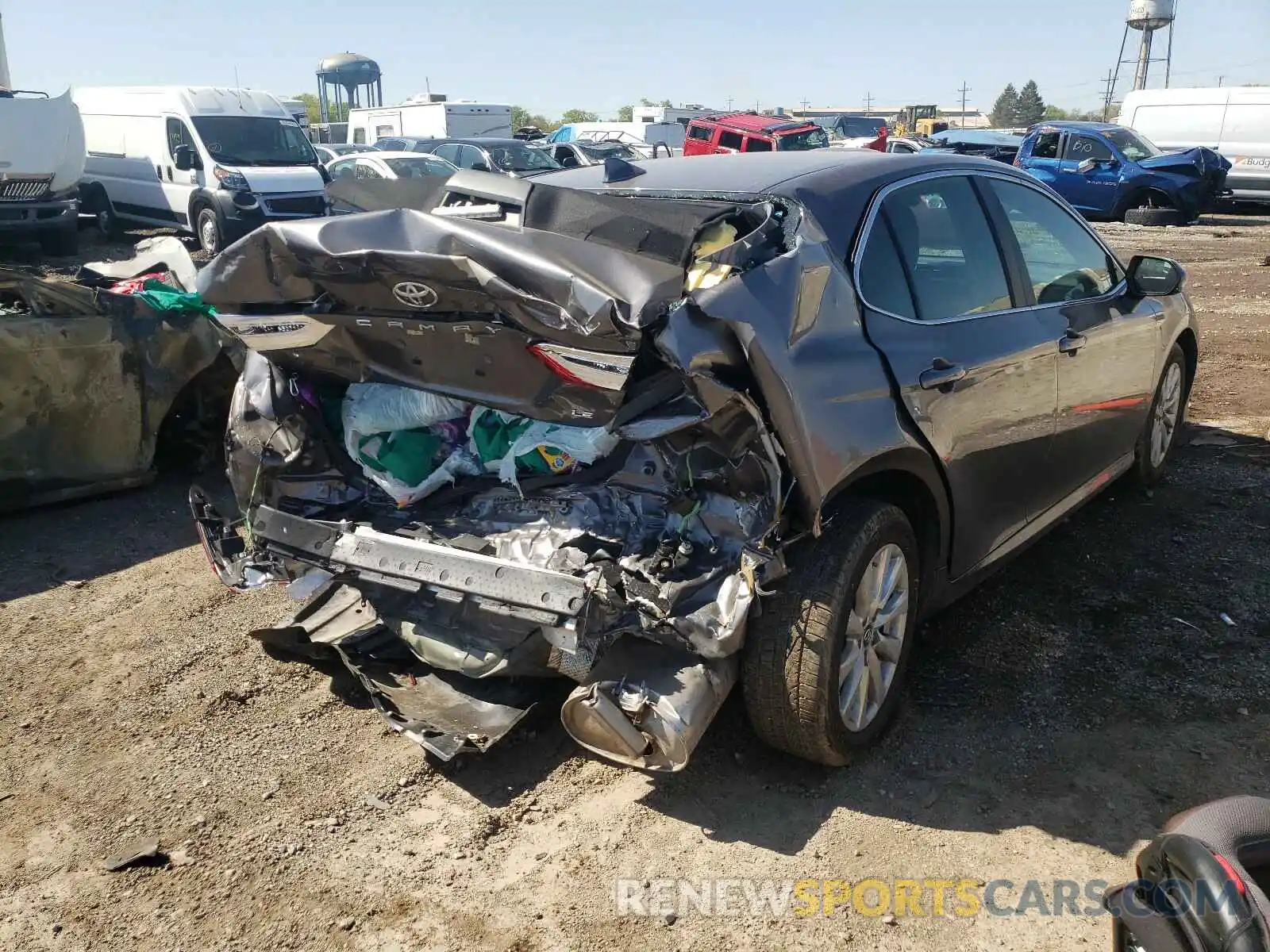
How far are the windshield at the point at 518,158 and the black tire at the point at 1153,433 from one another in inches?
590

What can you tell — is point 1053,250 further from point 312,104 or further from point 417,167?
point 312,104

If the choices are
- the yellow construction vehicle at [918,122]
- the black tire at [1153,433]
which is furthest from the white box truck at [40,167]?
the yellow construction vehicle at [918,122]

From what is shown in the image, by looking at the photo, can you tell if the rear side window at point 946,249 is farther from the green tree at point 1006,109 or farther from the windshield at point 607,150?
the green tree at point 1006,109

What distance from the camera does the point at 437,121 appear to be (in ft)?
91.4

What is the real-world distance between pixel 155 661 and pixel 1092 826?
3.32 metres

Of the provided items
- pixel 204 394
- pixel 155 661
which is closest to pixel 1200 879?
pixel 155 661

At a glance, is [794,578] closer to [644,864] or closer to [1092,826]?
[644,864]

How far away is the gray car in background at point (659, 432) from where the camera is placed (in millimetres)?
2730

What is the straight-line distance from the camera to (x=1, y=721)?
3559 mm

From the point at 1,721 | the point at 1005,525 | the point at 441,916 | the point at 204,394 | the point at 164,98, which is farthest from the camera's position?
the point at 164,98

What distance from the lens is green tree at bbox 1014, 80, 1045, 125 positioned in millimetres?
89637

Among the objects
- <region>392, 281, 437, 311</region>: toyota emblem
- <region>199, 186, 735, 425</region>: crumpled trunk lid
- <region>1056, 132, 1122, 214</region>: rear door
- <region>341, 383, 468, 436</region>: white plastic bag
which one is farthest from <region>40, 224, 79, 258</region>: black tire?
<region>1056, 132, 1122, 214</region>: rear door

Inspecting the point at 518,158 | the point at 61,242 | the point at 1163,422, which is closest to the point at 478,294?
the point at 1163,422

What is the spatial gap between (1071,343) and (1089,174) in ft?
58.0
